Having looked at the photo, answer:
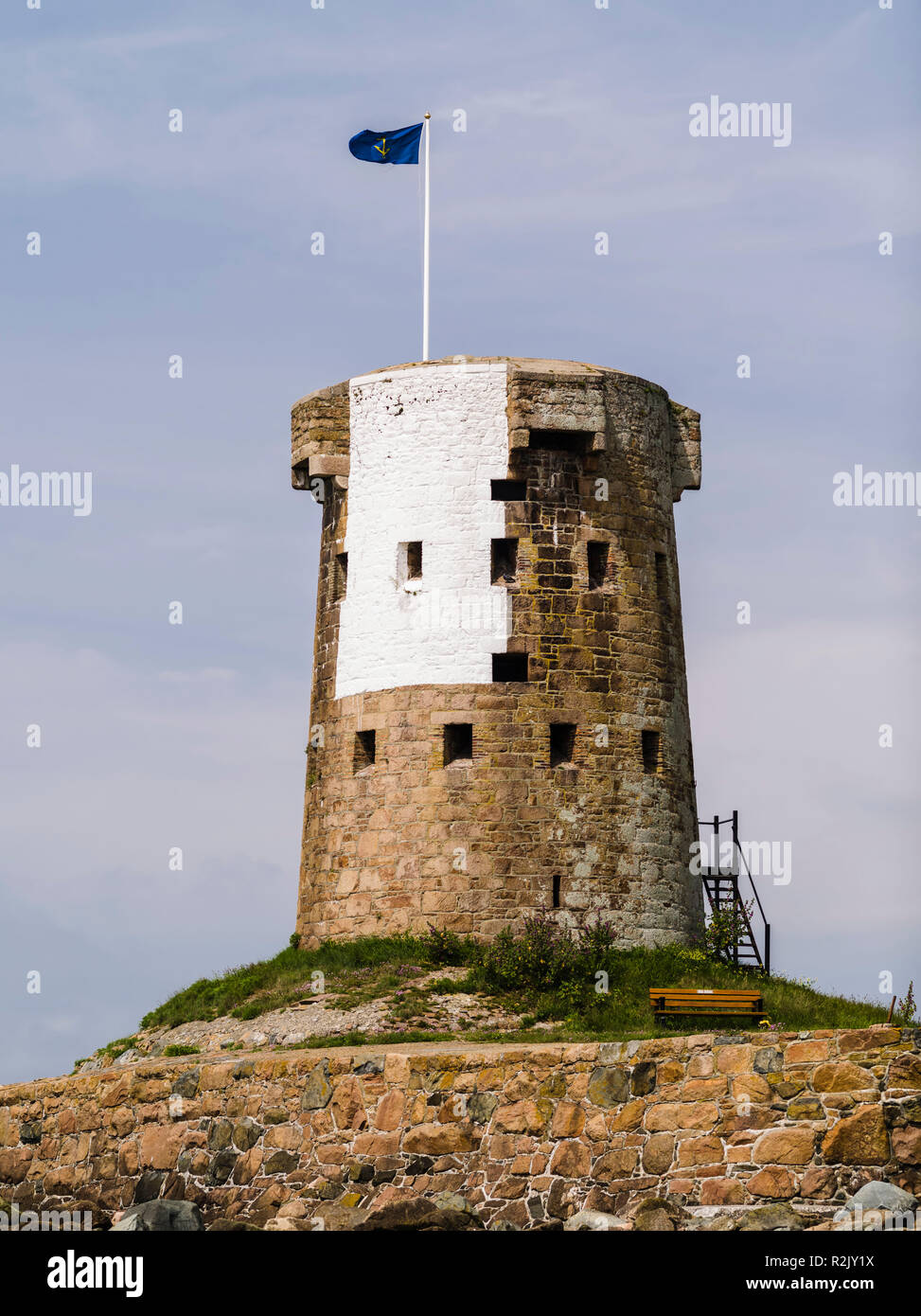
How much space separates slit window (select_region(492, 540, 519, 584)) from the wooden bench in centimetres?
842

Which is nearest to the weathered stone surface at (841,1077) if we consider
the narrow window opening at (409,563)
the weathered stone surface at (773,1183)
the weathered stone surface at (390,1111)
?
the weathered stone surface at (773,1183)

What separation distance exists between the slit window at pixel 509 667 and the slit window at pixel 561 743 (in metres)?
0.99

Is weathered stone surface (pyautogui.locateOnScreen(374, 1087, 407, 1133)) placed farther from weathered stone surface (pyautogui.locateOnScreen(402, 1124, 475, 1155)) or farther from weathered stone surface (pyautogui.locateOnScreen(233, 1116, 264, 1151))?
weathered stone surface (pyautogui.locateOnScreen(233, 1116, 264, 1151))

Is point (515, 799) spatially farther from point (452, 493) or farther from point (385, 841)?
point (452, 493)

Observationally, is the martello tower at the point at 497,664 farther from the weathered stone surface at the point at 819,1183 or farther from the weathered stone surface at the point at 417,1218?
the weathered stone surface at the point at 819,1183

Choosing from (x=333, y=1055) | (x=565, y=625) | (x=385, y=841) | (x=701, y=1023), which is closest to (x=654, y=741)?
(x=565, y=625)

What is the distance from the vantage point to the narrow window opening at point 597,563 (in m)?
35.7

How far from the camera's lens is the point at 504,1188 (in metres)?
22.6

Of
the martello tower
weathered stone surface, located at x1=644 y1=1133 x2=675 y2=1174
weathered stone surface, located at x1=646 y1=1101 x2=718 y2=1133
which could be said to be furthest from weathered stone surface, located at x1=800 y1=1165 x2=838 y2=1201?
the martello tower

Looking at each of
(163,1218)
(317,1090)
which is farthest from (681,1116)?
(163,1218)

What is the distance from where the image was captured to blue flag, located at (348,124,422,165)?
3778cm

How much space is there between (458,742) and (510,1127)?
41.5ft
